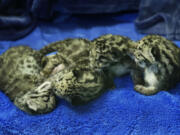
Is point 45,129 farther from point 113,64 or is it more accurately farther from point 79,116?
point 113,64

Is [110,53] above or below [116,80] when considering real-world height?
above

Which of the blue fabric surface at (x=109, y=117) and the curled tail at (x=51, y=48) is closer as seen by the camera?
the blue fabric surface at (x=109, y=117)

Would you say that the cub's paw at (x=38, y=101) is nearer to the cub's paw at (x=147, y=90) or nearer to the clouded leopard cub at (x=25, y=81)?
the clouded leopard cub at (x=25, y=81)

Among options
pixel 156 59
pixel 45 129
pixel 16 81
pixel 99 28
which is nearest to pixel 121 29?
pixel 99 28

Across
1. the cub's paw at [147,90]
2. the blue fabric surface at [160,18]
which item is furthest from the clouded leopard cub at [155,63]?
the blue fabric surface at [160,18]

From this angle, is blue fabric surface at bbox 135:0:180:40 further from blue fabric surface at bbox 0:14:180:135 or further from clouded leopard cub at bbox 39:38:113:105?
clouded leopard cub at bbox 39:38:113:105

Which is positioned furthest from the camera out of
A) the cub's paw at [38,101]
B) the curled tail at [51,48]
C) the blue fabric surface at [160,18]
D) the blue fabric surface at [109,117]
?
the blue fabric surface at [160,18]

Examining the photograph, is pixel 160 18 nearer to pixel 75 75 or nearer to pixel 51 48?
pixel 51 48
